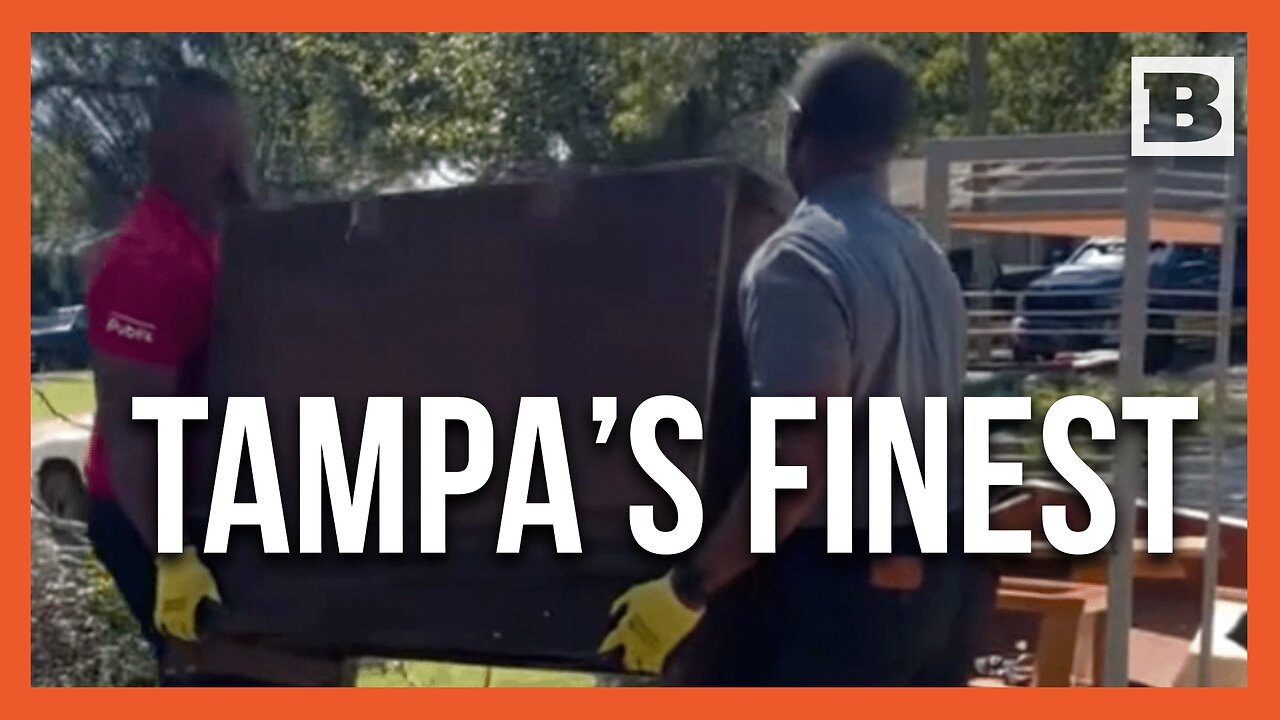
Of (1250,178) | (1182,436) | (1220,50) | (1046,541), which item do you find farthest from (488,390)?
(1220,50)

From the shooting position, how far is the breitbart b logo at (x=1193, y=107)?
4.43m

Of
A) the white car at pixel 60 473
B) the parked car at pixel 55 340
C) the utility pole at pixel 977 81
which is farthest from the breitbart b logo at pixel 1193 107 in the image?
the utility pole at pixel 977 81

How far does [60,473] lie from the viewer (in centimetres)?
686

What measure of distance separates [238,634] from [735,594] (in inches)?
38.1

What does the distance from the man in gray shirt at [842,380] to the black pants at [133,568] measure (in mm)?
932

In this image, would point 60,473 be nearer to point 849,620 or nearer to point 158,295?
point 158,295

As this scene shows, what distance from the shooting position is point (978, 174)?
4754mm

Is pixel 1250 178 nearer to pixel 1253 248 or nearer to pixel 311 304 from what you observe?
pixel 1253 248

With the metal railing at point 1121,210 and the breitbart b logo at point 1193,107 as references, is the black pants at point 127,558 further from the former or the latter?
the breitbart b logo at point 1193,107

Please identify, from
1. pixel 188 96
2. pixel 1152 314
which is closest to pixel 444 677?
pixel 188 96

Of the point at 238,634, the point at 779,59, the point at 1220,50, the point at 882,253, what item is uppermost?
the point at 779,59

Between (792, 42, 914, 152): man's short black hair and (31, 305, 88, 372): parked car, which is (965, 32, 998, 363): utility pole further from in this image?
(31, 305, 88, 372): parked car

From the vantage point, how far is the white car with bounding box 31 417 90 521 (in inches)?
257

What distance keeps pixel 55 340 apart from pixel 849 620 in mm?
3515
